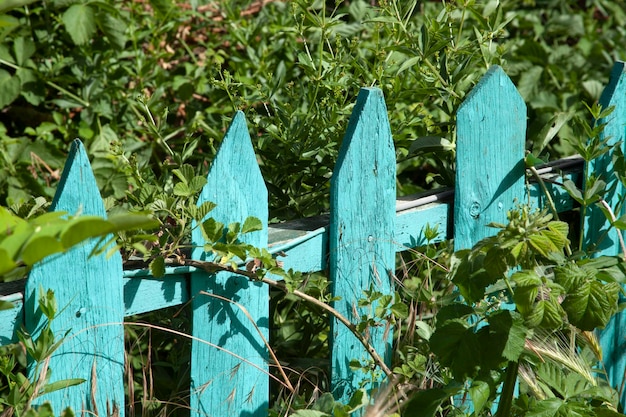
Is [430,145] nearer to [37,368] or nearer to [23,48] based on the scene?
[37,368]

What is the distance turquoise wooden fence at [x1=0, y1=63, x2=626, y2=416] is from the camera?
5.63ft

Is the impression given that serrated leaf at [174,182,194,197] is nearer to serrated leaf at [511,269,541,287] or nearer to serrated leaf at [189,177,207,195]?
serrated leaf at [189,177,207,195]

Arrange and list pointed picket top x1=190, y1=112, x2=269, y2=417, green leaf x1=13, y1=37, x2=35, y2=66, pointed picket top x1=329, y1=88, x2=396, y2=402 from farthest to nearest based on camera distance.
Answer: green leaf x1=13, y1=37, x2=35, y2=66 → pointed picket top x1=329, y1=88, x2=396, y2=402 → pointed picket top x1=190, y1=112, x2=269, y2=417

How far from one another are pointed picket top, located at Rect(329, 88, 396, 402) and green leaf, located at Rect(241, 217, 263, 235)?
0.75 ft

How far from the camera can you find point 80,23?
2.92 m

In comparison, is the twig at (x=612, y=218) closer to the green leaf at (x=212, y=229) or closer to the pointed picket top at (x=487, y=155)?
the pointed picket top at (x=487, y=155)

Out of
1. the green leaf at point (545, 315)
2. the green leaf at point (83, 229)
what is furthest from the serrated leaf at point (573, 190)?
the green leaf at point (83, 229)

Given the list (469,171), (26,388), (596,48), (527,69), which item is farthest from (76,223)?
(596,48)

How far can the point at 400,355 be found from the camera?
2098mm

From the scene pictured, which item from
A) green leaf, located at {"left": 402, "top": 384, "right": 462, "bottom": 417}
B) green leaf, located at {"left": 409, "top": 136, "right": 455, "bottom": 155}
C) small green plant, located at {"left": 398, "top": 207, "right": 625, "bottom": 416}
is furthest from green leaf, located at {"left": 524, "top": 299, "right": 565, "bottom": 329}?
green leaf, located at {"left": 409, "top": 136, "right": 455, "bottom": 155}

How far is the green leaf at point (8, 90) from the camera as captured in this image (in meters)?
2.98

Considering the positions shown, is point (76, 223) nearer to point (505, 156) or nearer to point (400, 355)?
point (400, 355)

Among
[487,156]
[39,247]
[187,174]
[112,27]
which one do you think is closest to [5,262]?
[39,247]

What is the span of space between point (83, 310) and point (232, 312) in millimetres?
355
